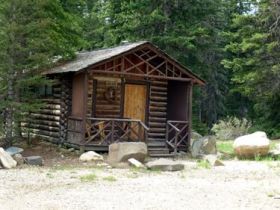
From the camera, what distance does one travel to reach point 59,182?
38.7 feet

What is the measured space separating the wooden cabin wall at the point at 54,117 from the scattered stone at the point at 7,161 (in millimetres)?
4776

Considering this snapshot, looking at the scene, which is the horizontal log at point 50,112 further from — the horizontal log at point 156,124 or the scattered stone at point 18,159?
the scattered stone at point 18,159

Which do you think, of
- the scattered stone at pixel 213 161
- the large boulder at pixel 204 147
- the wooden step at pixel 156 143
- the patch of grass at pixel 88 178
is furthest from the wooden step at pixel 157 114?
the patch of grass at pixel 88 178

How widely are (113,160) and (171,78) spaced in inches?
215

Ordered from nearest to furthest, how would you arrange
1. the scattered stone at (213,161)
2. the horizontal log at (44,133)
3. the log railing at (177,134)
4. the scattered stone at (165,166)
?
the scattered stone at (165,166) < the scattered stone at (213,161) < the log railing at (177,134) < the horizontal log at (44,133)

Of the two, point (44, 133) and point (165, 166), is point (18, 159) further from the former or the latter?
point (44, 133)

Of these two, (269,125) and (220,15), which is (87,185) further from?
(220,15)

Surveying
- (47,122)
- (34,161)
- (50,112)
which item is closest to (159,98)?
(50,112)

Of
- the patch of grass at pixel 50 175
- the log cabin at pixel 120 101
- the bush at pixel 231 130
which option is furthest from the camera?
the bush at pixel 231 130

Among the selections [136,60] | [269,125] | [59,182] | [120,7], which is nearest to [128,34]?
[120,7]

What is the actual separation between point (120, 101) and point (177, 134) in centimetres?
256

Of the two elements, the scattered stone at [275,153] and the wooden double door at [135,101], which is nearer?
the scattered stone at [275,153]

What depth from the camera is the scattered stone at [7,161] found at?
14039 mm

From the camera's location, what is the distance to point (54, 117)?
20.1 metres
